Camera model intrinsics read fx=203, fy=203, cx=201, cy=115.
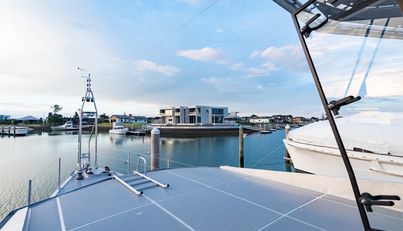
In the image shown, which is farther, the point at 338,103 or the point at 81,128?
the point at 81,128

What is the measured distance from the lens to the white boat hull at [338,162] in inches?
210

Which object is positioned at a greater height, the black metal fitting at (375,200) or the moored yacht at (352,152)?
the black metal fitting at (375,200)

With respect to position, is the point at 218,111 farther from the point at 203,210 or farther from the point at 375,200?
the point at 375,200

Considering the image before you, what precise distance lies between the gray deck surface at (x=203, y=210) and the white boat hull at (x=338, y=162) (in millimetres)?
1837

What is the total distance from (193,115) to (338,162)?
40.9m

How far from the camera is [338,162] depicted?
22.3ft

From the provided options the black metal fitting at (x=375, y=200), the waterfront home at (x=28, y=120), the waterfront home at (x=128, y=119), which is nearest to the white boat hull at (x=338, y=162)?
the black metal fitting at (x=375, y=200)

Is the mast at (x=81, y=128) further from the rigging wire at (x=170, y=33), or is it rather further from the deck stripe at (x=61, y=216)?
the deck stripe at (x=61, y=216)

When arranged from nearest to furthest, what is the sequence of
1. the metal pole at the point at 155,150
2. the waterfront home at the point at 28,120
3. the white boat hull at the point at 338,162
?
1. the white boat hull at the point at 338,162
2. the metal pole at the point at 155,150
3. the waterfront home at the point at 28,120

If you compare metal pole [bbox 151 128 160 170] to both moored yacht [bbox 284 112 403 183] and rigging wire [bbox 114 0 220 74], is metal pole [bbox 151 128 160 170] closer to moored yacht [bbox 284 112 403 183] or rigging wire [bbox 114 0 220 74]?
rigging wire [bbox 114 0 220 74]

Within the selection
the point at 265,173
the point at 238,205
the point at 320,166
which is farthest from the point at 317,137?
the point at 238,205

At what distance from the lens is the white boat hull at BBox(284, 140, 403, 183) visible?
5.34 meters

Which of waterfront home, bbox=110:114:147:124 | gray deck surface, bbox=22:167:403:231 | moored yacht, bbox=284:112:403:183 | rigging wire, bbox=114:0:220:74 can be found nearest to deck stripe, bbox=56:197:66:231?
gray deck surface, bbox=22:167:403:231

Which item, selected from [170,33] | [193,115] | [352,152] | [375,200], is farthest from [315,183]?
[193,115]
